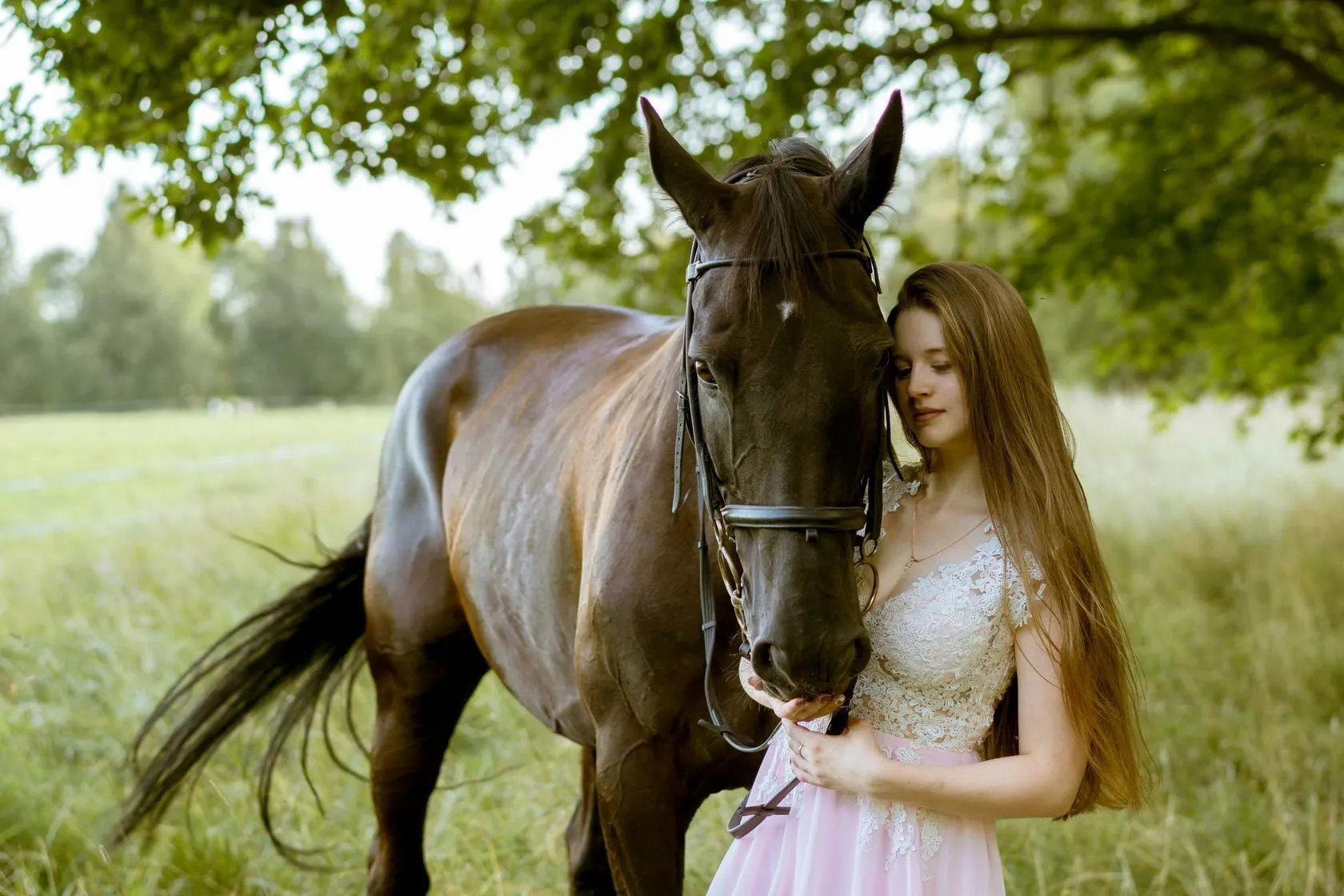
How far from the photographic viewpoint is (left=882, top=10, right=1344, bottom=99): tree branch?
5.51 meters

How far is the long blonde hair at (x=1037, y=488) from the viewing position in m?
1.82

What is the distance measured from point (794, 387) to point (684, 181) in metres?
0.45

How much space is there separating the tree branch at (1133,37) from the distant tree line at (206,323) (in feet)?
141

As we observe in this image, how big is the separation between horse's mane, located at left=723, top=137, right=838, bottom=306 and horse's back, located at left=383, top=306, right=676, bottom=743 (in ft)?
2.15

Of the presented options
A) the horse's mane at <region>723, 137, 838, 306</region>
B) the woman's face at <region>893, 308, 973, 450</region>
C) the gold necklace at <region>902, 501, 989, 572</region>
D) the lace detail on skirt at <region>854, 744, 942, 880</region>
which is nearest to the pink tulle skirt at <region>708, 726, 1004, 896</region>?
the lace detail on skirt at <region>854, 744, 942, 880</region>

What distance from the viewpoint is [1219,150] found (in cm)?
690

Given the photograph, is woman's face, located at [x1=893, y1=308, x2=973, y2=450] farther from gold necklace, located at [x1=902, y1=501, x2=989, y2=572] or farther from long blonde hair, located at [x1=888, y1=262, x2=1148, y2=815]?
gold necklace, located at [x1=902, y1=501, x2=989, y2=572]

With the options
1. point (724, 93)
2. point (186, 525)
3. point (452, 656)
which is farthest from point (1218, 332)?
point (186, 525)

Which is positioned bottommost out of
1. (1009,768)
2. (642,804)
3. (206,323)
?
(642,804)

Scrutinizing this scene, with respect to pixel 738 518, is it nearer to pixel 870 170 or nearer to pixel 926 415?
pixel 926 415

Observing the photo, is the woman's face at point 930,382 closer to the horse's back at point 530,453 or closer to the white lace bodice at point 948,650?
the white lace bodice at point 948,650

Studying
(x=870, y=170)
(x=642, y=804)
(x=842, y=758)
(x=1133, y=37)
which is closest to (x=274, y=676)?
(x=642, y=804)

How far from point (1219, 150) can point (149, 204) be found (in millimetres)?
6214

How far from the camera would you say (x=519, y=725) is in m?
5.00
